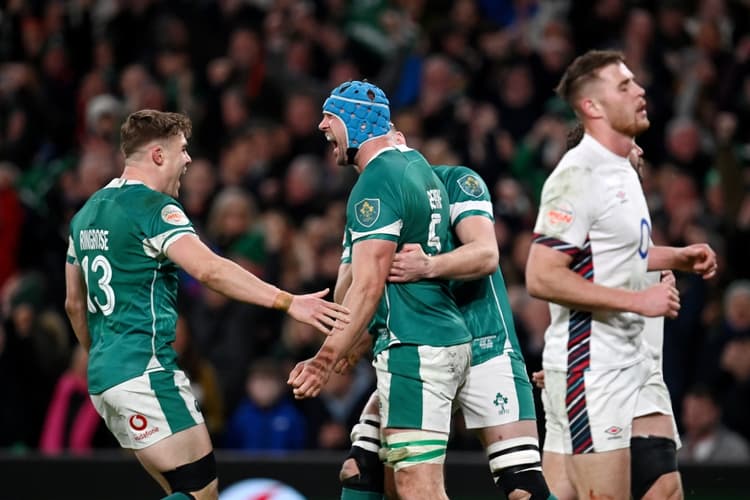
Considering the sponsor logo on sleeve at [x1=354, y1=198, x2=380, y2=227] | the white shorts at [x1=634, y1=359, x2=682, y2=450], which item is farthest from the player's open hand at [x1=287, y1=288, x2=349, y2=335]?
the white shorts at [x1=634, y1=359, x2=682, y2=450]

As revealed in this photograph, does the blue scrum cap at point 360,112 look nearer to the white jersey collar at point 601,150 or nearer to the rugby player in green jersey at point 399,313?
the rugby player in green jersey at point 399,313

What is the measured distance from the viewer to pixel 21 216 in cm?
1272

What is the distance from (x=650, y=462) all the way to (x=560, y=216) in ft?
4.34

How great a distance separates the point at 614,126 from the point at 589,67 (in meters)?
0.28

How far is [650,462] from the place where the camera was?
627 cm

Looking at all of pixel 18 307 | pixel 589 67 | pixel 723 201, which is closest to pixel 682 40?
pixel 723 201

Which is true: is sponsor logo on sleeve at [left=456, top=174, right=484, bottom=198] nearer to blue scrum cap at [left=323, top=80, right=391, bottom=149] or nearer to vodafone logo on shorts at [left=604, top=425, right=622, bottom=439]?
blue scrum cap at [left=323, top=80, right=391, bottom=149]

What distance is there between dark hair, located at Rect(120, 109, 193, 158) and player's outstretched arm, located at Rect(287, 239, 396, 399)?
121 centimetres

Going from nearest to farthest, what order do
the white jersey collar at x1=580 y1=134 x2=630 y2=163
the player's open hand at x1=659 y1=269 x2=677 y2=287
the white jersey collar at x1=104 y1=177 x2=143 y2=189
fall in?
the white jersey collar at x1=580 y1=134 x2=630 y2=163 < the player's open hand at x1=659 y1=269 x2=677 y2=287 < the white jersey collar at x1=104 y1=177 x2=143 y2=189

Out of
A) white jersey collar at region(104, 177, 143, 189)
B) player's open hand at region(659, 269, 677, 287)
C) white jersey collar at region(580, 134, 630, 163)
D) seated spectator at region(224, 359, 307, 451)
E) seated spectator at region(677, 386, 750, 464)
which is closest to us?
white jersey collar at region(580, 134, 630, 163)

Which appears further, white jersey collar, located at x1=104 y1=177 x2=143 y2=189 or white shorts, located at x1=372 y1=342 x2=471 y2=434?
white jersey collar, located at x1=104 y1=177 x2=143 y2=189

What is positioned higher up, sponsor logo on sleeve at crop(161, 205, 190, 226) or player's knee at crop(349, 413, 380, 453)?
sponsor logo on sleeve at crop(161, 205, 190, 226)

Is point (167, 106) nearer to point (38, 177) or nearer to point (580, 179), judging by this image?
point (38, 177)

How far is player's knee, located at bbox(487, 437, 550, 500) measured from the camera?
650 cm
